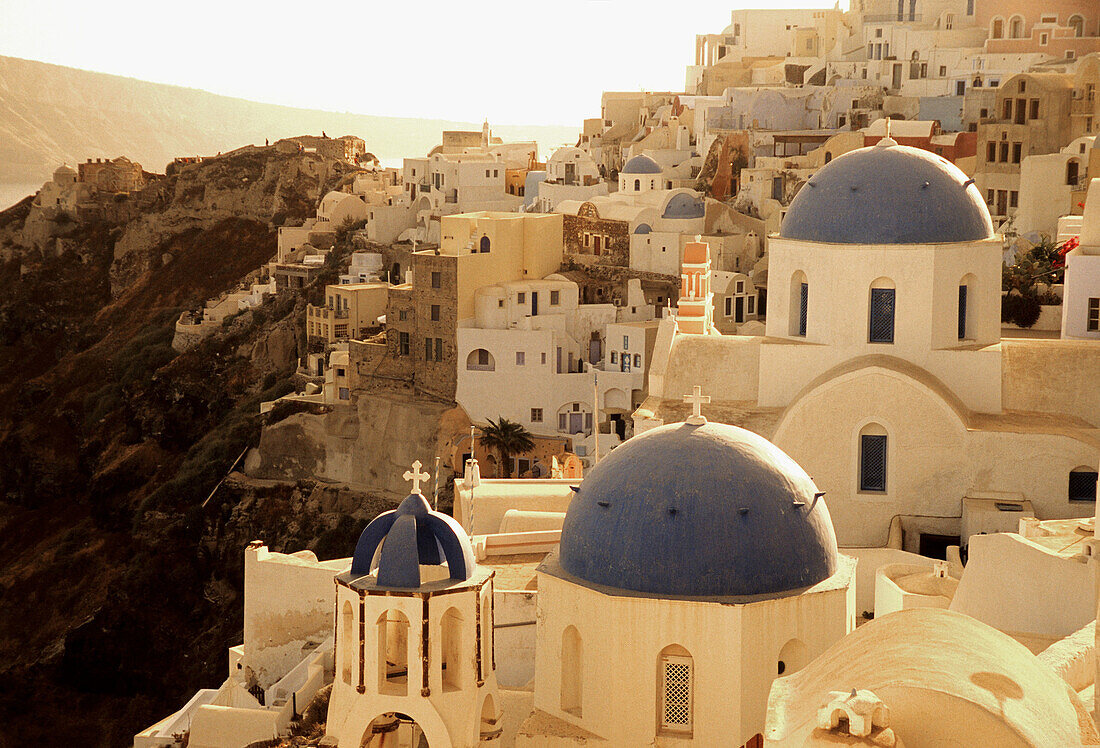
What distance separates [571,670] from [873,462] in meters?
7.77

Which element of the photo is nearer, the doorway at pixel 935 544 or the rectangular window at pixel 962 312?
the doorway at pixel 935 544

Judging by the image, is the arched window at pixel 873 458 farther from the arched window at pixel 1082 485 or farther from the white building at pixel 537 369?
the white building at pixel 537 369

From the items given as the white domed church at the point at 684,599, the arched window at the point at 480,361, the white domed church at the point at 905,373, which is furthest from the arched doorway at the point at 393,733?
the arched window at the point at 480,361

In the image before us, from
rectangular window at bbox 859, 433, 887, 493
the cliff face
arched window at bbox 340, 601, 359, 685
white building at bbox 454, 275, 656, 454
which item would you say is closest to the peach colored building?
white building at bbox 454, 275, 656, 454

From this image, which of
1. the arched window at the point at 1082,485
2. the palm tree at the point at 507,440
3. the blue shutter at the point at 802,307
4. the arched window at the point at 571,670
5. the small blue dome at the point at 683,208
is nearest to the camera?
the arched window at the point at 571,670

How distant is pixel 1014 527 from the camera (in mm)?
19656

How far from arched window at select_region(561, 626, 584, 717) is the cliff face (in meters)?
30.4

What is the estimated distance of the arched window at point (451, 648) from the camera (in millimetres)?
13898

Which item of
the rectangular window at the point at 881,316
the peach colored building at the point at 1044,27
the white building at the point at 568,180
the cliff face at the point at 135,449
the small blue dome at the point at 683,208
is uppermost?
the peach colored building at the point at 1044,27

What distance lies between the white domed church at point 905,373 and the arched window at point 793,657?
685cm

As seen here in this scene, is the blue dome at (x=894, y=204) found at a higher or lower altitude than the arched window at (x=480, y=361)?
higher

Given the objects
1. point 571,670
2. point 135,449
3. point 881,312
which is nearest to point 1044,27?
point 135,449

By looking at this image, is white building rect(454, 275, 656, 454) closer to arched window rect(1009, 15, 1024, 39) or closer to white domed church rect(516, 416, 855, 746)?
arched window rect(1009, 15, 1024, 39)

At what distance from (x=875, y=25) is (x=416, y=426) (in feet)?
101
